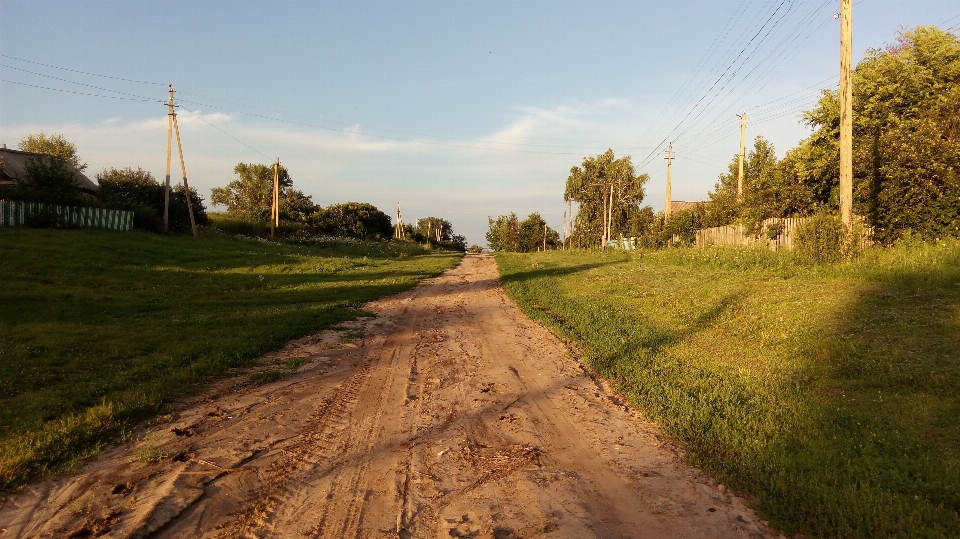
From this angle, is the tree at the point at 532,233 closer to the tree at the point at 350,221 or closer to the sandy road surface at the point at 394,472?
the tree at the point at 350,221

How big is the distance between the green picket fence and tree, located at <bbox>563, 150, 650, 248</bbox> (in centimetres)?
4654

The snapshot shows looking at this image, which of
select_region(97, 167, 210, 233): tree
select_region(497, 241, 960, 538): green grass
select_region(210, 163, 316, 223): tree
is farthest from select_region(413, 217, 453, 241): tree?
select_region(497, 241, 960, 538): green grass

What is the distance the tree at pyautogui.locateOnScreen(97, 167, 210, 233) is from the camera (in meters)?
33.8

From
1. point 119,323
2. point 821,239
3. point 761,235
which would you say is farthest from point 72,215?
point 821,239

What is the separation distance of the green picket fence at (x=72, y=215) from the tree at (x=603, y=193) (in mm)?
46538

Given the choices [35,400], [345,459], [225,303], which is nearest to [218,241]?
[225,303]

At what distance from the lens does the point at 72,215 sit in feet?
97.0

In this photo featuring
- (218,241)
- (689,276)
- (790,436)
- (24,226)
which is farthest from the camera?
(218,241)

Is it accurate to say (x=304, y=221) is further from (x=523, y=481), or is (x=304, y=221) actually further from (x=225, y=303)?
(x=523, y=481)

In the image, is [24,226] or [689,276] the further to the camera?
A: [24,226]

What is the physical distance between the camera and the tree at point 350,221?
2576 inches

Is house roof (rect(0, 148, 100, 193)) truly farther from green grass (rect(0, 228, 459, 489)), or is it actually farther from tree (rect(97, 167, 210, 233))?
green grass (rect(0, 228, 459, 489))

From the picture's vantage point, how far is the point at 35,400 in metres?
6.25

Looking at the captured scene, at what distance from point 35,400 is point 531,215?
316ft
